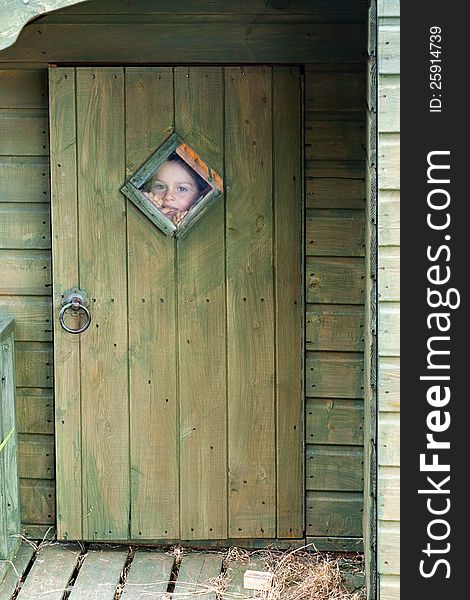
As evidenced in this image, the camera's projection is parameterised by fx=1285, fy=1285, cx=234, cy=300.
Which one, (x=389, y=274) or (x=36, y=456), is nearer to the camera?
(x=389, y=274)

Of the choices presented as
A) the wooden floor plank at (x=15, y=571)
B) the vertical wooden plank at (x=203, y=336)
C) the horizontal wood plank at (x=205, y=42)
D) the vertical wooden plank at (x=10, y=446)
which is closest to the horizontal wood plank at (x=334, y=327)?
the vertical wooden plank at (x=203, y=336)

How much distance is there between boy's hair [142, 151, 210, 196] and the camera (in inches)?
197

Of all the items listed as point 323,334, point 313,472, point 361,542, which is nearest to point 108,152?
point 323,334

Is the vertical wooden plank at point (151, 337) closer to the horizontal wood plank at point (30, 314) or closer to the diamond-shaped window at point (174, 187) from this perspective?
the diamond-shaped window at point (174, 187)

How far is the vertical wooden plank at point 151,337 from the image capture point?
16.4 feet

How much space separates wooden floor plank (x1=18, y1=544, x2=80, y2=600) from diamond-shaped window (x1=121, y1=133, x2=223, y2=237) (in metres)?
1.40

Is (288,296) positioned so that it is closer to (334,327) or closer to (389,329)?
(334,327)

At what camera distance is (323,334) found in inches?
201

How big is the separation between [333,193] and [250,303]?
0.54 metres

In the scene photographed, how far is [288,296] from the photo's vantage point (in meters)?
5.09

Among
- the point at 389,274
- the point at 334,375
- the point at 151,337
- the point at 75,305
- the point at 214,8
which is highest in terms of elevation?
the point at 214,8

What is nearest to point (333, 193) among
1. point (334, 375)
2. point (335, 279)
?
point (335, 279)

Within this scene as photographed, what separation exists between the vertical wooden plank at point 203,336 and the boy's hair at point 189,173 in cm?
7

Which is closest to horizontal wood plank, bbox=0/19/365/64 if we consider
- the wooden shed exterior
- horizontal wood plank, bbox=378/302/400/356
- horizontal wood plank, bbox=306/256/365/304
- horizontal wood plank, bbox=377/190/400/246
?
the wooden shed exterior
